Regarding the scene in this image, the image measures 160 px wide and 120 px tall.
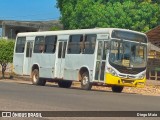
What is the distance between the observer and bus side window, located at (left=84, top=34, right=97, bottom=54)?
1088 inches

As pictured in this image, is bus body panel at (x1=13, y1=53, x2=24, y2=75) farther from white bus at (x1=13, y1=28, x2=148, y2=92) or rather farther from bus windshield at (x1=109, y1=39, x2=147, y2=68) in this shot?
bus windshield at (x1=109, y1=39, x2=147, y2=68)

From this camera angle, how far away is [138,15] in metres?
60.5

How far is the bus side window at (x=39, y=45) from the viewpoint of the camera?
32.7 m

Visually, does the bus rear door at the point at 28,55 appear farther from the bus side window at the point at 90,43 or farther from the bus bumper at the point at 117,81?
the bus bumper at the point at 117,81

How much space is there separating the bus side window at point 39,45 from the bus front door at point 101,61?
6.03 metres

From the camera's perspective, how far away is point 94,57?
27516mm

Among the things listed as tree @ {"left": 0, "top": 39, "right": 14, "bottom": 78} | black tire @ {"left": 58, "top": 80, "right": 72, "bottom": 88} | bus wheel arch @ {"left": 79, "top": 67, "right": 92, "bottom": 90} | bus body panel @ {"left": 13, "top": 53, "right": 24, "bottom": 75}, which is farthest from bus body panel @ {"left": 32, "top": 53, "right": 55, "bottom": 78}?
tree @ {"left": 0, "top": 39, "right": 14, "bottom": 78}

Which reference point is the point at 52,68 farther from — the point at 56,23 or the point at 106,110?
the point at 56,23

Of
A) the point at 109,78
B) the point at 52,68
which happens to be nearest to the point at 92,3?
the point at 52,68

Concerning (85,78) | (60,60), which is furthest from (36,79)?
(85,78)

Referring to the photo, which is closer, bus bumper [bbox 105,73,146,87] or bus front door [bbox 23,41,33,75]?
bus bumper [bbox 105,73,146,87]

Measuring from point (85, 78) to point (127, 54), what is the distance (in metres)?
2.54

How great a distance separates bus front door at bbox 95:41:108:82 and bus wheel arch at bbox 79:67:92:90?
27.4 inches

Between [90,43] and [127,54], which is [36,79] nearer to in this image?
[90,43]
